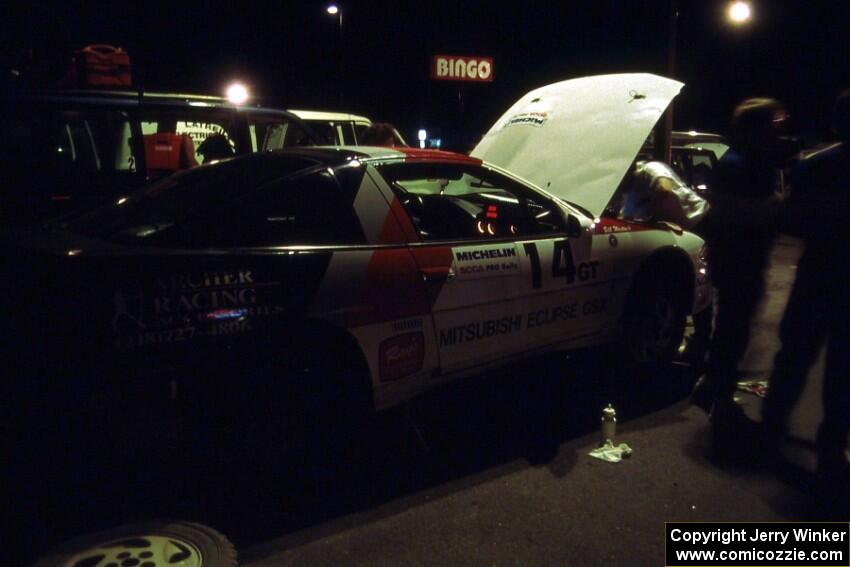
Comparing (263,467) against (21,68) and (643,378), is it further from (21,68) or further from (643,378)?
(21,68)

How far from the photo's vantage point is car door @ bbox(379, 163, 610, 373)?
12.0 ft

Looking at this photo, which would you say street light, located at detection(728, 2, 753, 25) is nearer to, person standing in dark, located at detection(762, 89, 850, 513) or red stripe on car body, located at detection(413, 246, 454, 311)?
person standing in dark, located at detection(762, 89, 850, 513)

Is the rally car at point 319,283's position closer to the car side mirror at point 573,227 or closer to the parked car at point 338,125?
the car side mirror at point 573,227

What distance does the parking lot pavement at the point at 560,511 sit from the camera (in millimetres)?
2822

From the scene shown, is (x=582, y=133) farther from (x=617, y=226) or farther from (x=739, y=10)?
(x=739, y=10)

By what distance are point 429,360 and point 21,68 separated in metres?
9.05

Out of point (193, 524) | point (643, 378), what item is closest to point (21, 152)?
point (193, 524)

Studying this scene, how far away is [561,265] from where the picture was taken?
419cm

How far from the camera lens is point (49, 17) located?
36.3 ft

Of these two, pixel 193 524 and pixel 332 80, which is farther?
pixel 332 80

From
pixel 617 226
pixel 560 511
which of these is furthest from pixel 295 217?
pixel 617 226

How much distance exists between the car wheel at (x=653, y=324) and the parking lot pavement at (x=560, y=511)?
89 cm

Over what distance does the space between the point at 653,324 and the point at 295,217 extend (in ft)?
9.26

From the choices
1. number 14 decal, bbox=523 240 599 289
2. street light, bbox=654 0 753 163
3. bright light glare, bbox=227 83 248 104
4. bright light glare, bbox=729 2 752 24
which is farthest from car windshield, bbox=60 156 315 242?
bright light glare, bbox=729 2 752 24
